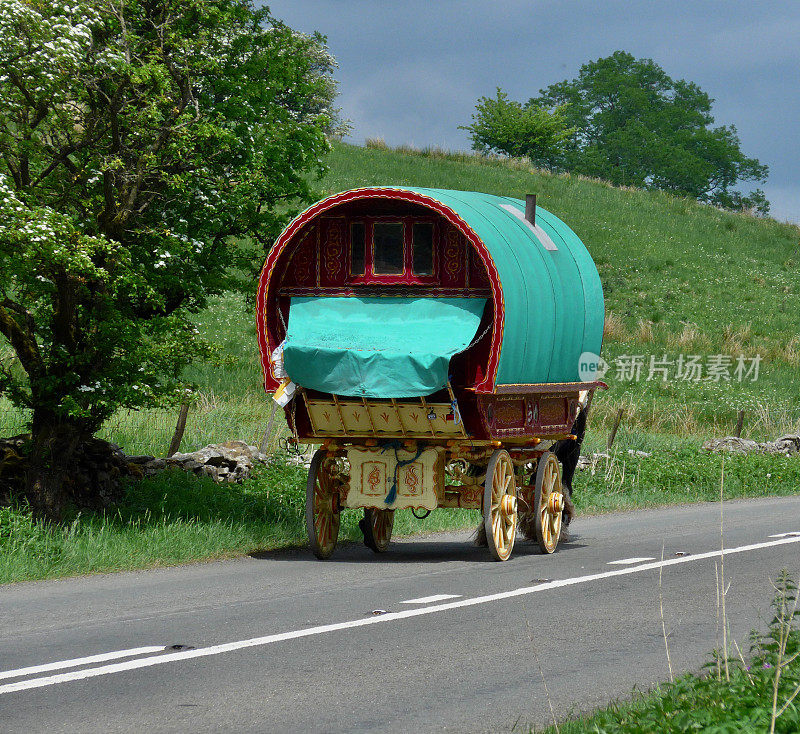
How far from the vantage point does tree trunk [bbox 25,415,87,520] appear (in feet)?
46.4

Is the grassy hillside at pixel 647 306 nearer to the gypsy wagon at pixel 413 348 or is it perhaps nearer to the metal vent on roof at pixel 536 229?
the gypsy wagon at pixel 413 348

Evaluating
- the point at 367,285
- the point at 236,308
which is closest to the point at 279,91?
the point at 367,285

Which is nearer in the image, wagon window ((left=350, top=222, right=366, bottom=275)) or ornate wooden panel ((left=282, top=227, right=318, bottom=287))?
wagon window ((left=350, top=222, right=366, bottom=275))

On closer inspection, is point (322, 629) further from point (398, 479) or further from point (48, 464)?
point (48, 464)

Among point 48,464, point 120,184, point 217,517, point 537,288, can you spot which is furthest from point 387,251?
point 48,464

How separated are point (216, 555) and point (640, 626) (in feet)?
17.8

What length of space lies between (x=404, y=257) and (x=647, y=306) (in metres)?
40.2

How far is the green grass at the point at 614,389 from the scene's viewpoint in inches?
538

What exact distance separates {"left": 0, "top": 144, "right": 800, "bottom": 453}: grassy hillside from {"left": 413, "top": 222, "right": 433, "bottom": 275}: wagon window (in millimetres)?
2715

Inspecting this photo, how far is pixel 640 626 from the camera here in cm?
922

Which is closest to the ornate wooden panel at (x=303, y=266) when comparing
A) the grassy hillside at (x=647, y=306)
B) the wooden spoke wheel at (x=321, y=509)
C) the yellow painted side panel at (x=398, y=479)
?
the grassy hillside at (x=647, y=306)

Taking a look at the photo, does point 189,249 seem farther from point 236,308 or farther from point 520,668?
point 236,308

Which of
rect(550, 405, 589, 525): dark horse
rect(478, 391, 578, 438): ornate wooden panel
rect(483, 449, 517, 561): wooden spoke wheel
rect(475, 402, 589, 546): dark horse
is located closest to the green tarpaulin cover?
rect(478, 391, 578, 438): ornate wooden panel

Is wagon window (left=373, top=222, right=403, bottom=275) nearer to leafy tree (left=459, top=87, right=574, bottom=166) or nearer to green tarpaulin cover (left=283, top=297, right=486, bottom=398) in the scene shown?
green tarpaulin cover (left=283, top=297, right=486, bottom=398)
